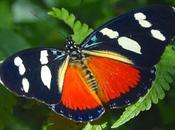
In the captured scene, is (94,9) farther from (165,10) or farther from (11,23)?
(165,10)

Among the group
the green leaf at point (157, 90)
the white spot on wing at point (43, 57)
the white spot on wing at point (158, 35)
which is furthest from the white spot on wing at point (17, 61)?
the white spot on wing at point (158, 35)

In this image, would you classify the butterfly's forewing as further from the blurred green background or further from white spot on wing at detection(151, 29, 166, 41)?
the blurred green background

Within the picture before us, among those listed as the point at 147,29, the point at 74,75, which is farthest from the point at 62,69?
the point at 147,29

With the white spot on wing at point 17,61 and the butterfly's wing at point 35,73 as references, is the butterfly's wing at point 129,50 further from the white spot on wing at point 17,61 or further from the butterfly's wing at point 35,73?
the white spot on wing at point 17,61

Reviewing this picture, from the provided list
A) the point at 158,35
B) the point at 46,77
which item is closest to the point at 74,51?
the point at 46,77

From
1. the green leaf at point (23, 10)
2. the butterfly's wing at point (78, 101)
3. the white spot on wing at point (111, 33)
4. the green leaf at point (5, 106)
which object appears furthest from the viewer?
the green leaf at point (23, 10)

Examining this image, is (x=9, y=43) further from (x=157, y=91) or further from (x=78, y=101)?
(x=157, y=91)

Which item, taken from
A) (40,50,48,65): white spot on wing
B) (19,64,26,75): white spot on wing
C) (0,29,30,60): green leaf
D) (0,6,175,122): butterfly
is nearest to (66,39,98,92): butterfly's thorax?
(0,6,175,122): butterfly
